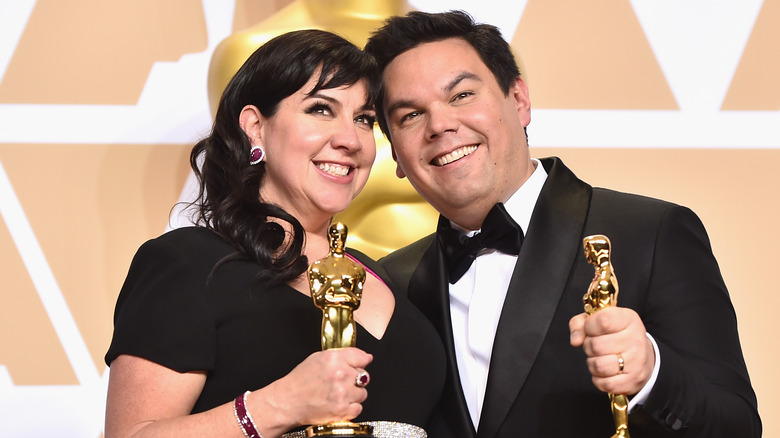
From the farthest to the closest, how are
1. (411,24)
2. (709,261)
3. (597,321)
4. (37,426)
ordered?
(37,426), (411,24), (709,261), (597,321)

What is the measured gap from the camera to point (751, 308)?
2656 millimetres

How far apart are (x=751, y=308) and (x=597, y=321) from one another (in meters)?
1.50

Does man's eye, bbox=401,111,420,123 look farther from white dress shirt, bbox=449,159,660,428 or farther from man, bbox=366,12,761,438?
white dress shirt, bbox=449,159,660,428

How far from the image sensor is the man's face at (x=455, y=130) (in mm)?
1893

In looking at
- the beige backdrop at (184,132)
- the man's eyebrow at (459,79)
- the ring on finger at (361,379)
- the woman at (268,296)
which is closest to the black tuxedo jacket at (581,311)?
the woman at (268,296)

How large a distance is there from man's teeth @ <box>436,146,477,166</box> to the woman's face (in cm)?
18

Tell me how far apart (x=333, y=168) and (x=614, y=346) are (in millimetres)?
629

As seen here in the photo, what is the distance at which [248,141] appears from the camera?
1.75 metres

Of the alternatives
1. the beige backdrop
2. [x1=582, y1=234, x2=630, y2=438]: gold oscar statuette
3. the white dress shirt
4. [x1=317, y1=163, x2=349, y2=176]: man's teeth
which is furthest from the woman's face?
the beige backdrop

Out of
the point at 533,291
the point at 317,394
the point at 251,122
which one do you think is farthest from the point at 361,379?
the point at 251,122

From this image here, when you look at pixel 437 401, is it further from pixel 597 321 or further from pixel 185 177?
pixel 185 177

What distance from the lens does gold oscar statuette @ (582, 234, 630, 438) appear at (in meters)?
1.32

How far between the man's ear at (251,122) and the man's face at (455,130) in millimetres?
309

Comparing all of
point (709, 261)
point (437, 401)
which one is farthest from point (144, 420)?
point (709, 261)
